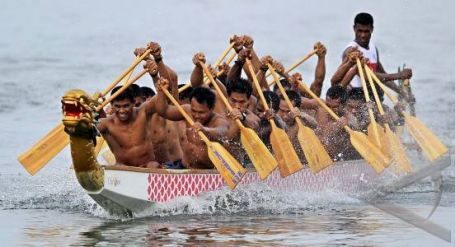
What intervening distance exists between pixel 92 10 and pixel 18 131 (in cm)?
1065

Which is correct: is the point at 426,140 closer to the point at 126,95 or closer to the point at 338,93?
the point at 338,93

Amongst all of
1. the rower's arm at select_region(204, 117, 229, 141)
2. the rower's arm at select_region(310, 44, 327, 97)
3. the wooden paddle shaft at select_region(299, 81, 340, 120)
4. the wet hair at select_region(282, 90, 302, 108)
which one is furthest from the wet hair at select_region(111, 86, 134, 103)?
the rower's arm at select_region(310, 44, 327, 97)

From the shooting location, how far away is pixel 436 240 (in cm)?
1058

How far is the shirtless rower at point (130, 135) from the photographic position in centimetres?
1270

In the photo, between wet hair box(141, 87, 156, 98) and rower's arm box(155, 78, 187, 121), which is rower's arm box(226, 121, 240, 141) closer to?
rower's arm box(155, 78, 187, 121)

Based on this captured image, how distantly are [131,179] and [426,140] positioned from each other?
318 centimetres

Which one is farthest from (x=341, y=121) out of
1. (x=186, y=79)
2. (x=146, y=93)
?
(x=186, y=79)

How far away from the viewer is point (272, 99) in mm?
13961

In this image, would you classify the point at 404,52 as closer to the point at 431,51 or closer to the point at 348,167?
the point at 431,51

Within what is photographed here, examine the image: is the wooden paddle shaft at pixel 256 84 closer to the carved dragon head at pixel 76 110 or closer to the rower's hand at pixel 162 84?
the rower's hand at pixel 162 84

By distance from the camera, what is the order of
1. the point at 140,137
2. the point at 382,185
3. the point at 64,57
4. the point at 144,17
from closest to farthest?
the point at 140,137 → the point at 382,185 → the point at 64,57 → the point at 144,17

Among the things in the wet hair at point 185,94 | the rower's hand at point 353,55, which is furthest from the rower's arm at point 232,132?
the rower's hand at point 353,55

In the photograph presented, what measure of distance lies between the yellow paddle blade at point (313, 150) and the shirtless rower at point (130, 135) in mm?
1534

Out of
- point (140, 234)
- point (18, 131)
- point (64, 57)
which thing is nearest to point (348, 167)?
point (140, 234)
